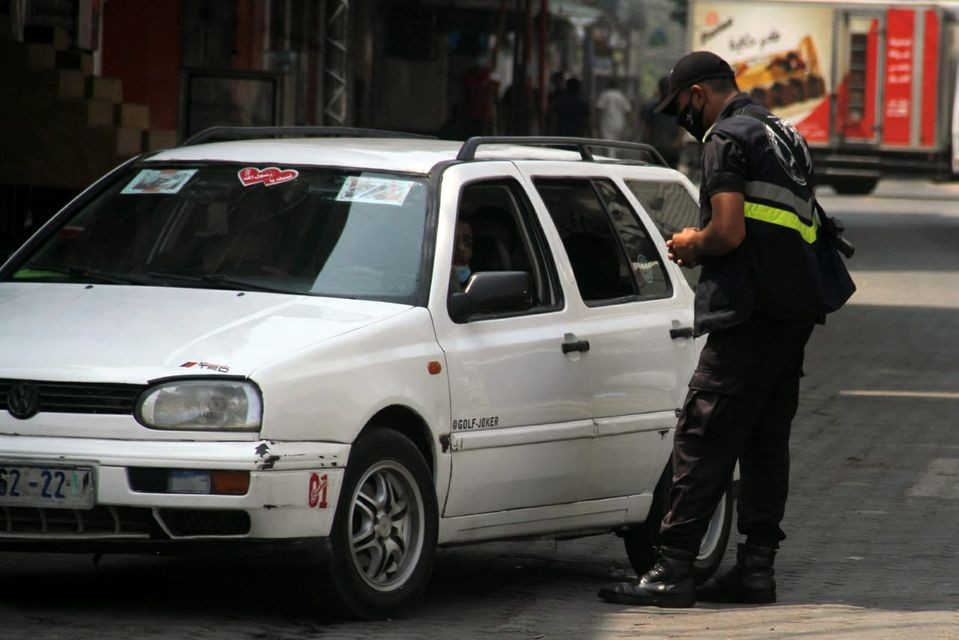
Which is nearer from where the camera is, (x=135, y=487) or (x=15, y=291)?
(x=135, y=487)

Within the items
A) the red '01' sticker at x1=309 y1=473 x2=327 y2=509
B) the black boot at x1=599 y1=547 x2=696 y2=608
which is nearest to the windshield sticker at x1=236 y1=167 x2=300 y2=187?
the red '01' sticker at x1=309 y1=473 x2=327 y2=509

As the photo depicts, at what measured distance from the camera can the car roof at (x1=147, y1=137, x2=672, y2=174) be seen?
715 centimetres

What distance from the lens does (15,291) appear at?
22.6ft

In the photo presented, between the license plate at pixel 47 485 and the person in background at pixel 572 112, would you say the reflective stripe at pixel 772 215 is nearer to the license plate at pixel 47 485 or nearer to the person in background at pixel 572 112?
A: the license plate at pixel 47 485

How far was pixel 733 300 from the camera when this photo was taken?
695cm

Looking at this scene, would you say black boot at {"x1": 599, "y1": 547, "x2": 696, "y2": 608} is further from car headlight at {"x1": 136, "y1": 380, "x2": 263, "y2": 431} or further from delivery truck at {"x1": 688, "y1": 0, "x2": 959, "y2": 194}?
delivery truck at {"x1": 688, "y1": 0, "x2": 959, "y2": 194}

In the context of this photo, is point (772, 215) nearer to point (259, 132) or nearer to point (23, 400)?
point (259, 132)

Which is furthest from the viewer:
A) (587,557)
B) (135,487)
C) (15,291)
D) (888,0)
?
(888,0)

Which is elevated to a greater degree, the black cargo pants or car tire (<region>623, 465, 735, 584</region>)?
the black cargo pants

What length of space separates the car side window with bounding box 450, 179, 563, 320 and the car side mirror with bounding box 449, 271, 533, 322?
0.44m

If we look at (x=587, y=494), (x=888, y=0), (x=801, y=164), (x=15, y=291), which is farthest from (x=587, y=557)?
(x=888, y=0)

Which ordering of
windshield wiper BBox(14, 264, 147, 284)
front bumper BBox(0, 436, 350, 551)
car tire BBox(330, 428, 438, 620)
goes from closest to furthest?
front bumper BBox(0, 436, 350, 551) → car tire BBox(330, 428, 438, 620) → windshield wiper BBox(14, 264, 147, 284)

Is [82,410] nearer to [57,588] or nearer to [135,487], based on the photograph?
[135,487]

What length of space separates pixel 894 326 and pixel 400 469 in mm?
13381
